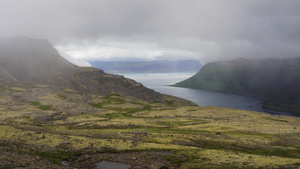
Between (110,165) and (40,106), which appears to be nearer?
(110,165)

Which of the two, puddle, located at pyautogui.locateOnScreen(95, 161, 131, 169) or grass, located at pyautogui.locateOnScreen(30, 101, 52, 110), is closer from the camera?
puddle, located at pyautogui.locateOnScreen(95, 161, 131, 169)

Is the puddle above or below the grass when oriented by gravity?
below

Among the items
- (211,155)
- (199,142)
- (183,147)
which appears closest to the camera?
(211,155)

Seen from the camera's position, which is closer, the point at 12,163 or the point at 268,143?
the point at 12,163

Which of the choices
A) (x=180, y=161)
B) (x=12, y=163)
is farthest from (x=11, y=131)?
(x=180, y=161)

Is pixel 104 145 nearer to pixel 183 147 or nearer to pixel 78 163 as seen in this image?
pixel 78 163

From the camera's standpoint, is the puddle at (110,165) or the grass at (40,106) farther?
the grass at (40,106)

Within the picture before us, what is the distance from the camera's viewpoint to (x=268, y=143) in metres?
71.0

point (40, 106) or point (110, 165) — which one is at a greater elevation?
point (40, 106)

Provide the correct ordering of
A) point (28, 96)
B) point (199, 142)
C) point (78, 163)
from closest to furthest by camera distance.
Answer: point (78, 163) < point (199, 142) < point (28, 96)

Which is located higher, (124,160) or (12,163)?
(12,163)

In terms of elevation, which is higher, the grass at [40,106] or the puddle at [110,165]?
the grass at [40,106]

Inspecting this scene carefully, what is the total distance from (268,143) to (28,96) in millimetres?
185664

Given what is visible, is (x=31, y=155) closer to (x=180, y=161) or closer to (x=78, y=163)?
(x=78, y=163)
